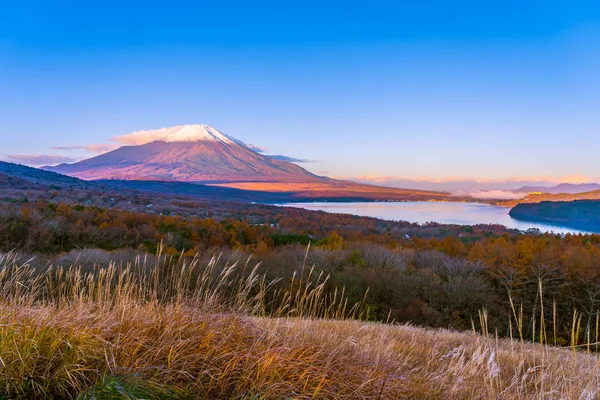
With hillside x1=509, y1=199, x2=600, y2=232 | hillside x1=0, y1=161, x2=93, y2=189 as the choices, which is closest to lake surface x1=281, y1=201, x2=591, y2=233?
hillside x1=509, y1=199, x2=600, y2=232

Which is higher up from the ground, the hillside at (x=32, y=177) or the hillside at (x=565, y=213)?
the hillside at (x=32, y=177)

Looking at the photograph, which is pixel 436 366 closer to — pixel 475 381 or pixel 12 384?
pixel 475 381

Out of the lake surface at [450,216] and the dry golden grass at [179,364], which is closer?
the dry golden grass at [179,364]

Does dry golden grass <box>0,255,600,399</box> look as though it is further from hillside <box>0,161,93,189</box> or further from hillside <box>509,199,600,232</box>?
hillside <box>509,199,600,232</box>

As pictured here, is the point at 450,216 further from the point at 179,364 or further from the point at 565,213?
the point at 179,364

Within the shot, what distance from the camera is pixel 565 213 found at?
7612 centimetres

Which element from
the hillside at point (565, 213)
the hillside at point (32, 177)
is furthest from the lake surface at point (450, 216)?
the hillside at point (32, 177)

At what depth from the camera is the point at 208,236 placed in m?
31.1

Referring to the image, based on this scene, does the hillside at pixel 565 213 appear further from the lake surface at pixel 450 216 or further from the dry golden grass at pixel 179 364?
the dry golden grass at pixel 179 364

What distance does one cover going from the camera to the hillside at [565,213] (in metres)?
69.2

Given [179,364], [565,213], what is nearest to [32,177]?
[179,364]

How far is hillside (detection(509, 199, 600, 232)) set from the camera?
6919cm

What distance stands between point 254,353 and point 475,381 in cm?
213

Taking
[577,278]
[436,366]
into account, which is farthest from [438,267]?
[436,366]
